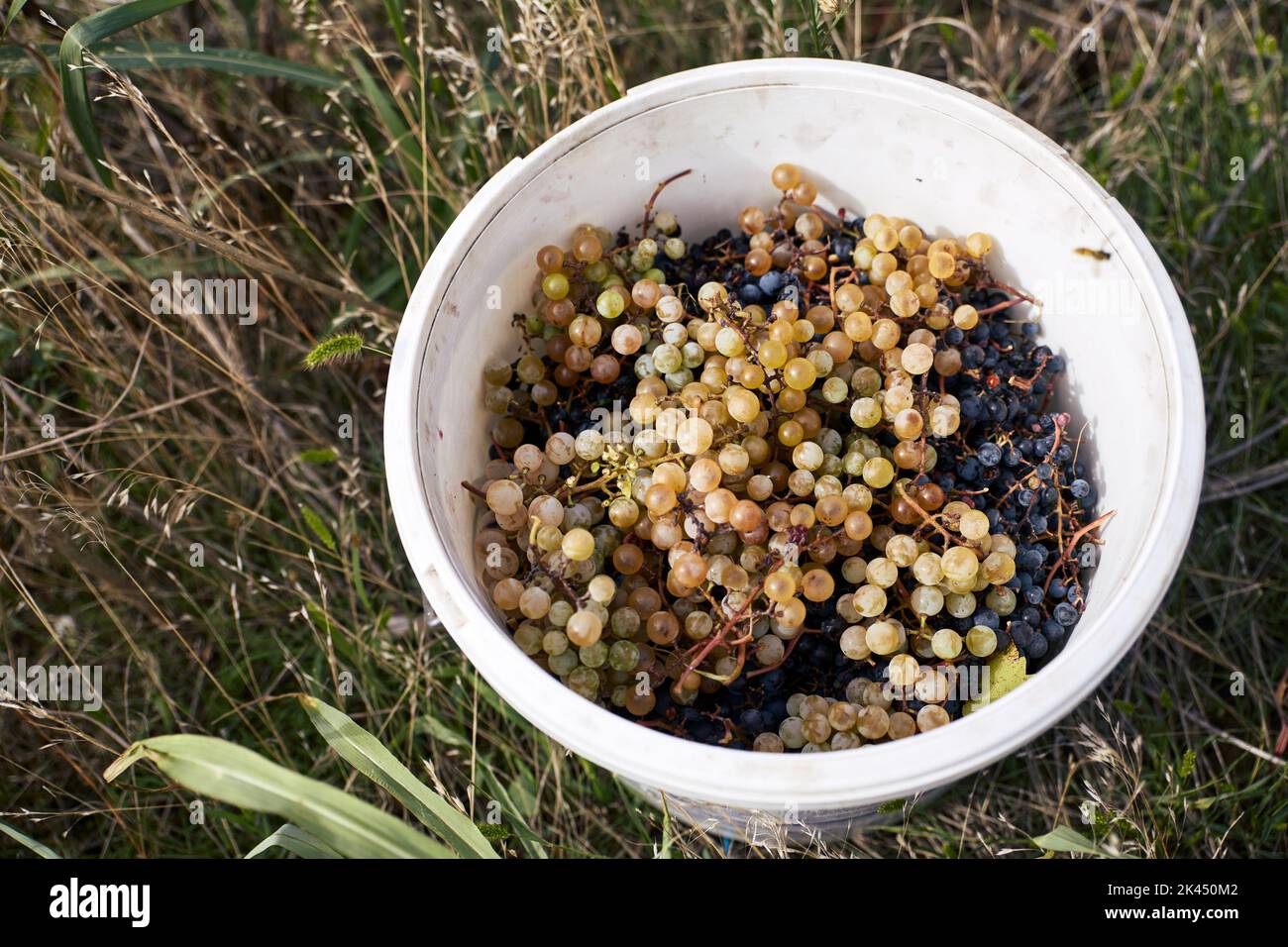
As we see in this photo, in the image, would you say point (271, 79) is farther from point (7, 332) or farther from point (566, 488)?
point (566, 488)

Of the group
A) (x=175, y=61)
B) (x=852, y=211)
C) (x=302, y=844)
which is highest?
(x=175, y=61)

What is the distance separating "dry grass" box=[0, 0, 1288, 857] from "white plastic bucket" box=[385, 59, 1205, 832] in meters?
0.24

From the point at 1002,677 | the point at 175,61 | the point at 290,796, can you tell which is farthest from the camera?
the point at 175,61

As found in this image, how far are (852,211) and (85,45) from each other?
1214 millimetres

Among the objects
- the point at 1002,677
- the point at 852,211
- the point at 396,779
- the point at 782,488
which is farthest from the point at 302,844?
the point at 852,211

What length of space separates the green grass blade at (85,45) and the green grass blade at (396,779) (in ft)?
3.16

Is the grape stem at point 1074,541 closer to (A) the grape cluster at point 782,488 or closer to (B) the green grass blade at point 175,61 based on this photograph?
(A) the grape cluster at point 782,488

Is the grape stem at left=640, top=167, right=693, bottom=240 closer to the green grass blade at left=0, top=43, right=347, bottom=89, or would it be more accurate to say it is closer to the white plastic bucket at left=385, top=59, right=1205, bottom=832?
the white plastic bucket at left=385, top=59, right=1205, bottom=832

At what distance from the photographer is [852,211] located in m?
1.58

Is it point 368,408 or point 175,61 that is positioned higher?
point 175,61

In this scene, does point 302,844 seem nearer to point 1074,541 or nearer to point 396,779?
point 396,779

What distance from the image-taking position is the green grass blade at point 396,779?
52.2 inches

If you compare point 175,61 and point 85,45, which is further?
point 175,61
